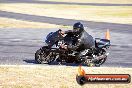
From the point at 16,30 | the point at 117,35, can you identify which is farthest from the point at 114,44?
the point at 16,30

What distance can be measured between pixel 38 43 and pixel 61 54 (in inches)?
288

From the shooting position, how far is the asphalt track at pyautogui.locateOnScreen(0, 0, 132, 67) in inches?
741

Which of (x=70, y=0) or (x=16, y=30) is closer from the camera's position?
(x=16, y=30)

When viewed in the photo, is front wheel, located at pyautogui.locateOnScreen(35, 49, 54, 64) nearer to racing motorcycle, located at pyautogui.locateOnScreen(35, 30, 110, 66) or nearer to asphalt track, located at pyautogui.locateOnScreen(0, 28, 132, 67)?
racing motorcycle, located at pyautogui.locateOnScreen(35, 30, 110, 66)

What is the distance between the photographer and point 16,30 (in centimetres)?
3153

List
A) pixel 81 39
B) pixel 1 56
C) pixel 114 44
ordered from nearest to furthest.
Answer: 1. pixel 81 39
2. pixel 1 56
3. pixel 114 44

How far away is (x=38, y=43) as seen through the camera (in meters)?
24.5

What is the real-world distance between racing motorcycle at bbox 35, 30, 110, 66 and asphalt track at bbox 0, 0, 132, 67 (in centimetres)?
62

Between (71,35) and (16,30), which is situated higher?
(71,35)

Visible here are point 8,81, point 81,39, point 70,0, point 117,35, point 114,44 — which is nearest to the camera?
point 8,81

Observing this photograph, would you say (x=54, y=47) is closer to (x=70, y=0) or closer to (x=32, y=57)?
(x=32, y=57)

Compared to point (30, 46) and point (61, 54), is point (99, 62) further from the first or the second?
point (30, 46)

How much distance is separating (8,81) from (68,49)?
544 centimetres

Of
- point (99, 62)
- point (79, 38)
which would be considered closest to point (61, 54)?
point (79, 38)
